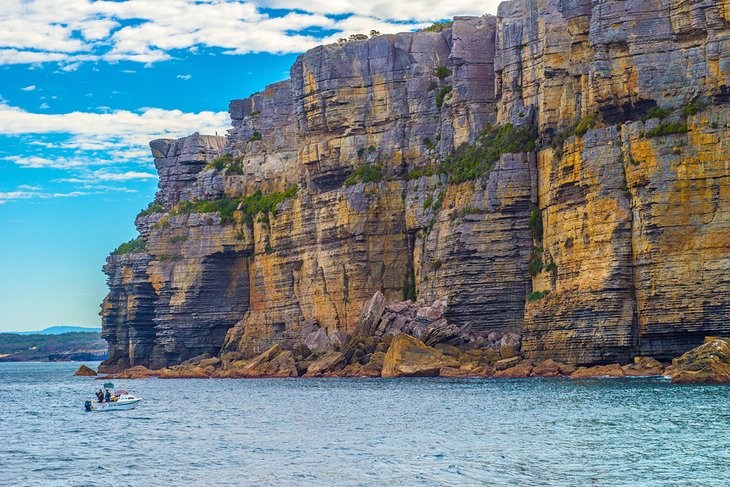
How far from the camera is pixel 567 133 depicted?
97750 mm

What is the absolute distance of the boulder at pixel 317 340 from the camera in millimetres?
120200

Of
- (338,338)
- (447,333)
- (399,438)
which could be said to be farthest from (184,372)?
(399,438)

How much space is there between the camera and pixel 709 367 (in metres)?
77.1

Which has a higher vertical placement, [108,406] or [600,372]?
[600,372]

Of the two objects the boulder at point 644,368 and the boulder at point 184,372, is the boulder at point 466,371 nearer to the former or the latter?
the boulder at point 644,368

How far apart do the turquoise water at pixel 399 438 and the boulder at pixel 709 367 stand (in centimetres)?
207

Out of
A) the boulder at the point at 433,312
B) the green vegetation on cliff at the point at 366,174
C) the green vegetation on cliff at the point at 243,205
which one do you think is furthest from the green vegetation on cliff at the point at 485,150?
the green vegetation on cliff at the point at 243,205

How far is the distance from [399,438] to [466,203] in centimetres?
5087

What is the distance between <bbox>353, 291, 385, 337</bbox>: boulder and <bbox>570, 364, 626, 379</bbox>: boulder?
83.2ft

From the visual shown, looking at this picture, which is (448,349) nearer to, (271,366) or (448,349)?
(448,349)

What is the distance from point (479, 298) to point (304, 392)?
18.5 meters

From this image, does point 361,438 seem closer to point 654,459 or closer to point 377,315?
point 654,459

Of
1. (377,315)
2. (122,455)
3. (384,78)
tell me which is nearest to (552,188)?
(377,315)

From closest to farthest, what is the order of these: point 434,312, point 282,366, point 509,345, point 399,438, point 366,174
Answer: point 399,438
point 509,345
point 434,312
point 282,366
point 366,174
